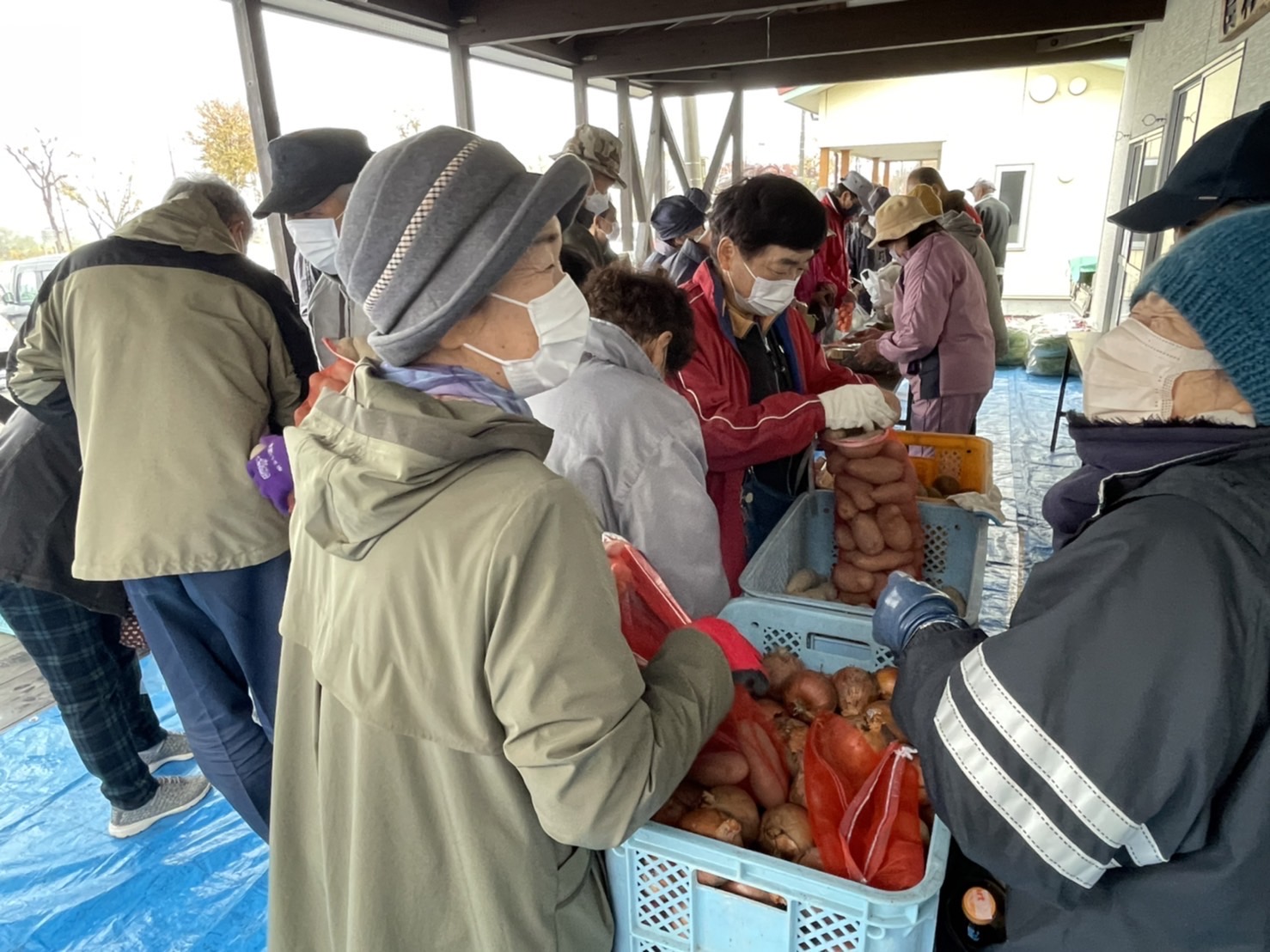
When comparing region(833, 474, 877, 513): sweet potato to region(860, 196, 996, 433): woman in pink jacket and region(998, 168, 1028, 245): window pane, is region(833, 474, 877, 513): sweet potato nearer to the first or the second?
region(860, 196, 996, 433): woman in pink jacket

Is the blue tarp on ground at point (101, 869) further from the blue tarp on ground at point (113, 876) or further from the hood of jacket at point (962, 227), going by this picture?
the hood of jacket at point (962, 227)

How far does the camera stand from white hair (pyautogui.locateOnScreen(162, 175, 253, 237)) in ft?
6.22

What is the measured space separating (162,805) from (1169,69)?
749cm

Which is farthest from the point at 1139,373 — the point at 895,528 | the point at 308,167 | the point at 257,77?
the point at 257,77

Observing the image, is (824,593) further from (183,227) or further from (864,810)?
(183,227)

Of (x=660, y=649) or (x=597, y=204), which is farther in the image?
(x=597, y=204)

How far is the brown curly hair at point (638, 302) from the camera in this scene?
165 centimetres

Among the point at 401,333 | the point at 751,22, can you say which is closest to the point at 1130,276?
the point at 751,22

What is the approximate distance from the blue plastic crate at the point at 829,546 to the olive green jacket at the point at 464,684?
3.35 feet

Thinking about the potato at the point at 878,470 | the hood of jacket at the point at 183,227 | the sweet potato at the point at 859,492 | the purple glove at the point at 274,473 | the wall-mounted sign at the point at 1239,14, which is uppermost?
the wall-mounted sign at the point at 1239,14

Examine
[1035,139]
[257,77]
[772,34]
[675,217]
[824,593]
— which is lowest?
[824,593]

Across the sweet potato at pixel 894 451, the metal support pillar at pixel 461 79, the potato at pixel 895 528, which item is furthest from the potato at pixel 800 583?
the metal support pillar at pixel 461 79

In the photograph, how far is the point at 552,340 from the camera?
110cm

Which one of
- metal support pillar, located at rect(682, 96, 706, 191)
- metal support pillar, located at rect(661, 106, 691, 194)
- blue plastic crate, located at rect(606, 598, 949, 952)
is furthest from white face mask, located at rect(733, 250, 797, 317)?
metal support pillar, located at rect(682, 96, 706, 191)
